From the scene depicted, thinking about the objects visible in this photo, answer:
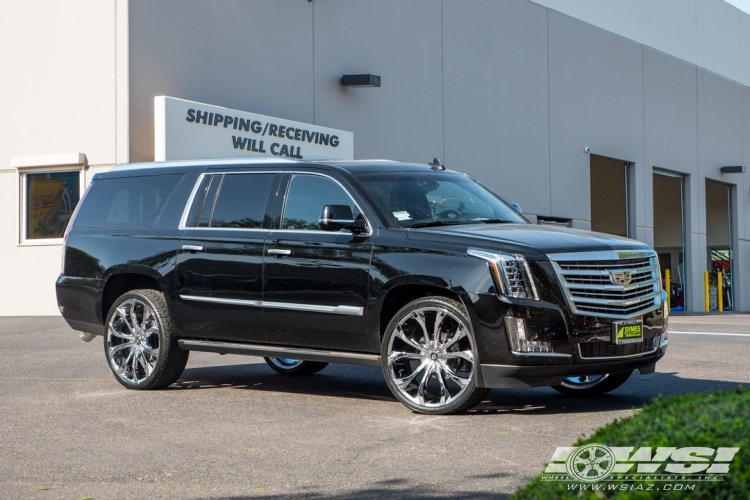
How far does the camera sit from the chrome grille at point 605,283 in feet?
25.9

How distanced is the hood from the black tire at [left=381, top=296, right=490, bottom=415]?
48 cm

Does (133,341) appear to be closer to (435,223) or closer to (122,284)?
(122,284)

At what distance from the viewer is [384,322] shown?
8.49 metres

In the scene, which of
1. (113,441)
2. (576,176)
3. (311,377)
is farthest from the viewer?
(576,176)

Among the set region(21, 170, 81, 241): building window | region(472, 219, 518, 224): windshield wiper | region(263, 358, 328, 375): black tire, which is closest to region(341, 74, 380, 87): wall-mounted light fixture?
region(21, 170, 81, 241): building window

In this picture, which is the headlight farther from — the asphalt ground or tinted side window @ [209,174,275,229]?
tinted side window @ [209,174,275,229]

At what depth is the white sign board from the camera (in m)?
19.6

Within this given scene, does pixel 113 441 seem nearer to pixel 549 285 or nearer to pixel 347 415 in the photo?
pixel 347 415

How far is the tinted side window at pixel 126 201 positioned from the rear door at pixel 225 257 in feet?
1.52

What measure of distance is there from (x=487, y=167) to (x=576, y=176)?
512cm

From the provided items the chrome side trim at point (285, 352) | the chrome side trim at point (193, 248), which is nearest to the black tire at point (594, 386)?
the chrome side trim at point (285, 352)

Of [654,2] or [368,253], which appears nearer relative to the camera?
[368,253]

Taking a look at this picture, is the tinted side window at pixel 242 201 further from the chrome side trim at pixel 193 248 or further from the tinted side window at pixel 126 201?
the tinted side window at pixel 126 201

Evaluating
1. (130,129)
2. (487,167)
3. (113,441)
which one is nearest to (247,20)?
(130,129)
